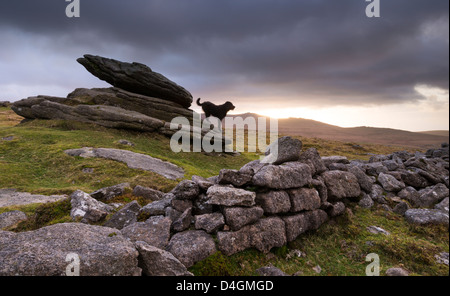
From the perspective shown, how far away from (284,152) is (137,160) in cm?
1758

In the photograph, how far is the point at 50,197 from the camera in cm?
1568

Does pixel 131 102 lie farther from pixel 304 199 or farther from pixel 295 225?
pixel 295 225

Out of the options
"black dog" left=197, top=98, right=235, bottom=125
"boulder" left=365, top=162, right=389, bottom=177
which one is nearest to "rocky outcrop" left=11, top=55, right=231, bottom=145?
"black dog" left=197, top=98, right=235, bottom=125

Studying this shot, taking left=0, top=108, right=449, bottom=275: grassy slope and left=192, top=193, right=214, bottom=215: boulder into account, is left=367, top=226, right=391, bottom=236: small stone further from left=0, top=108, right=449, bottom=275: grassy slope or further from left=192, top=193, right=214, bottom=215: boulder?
left=192, top=193, right=214, bottom=215: boulder

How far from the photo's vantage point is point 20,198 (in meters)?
15.3

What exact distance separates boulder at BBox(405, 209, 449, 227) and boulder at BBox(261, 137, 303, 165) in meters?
6.53

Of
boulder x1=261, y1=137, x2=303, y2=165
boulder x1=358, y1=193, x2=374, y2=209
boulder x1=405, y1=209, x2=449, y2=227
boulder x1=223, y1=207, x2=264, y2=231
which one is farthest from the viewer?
boulder x1=358, y1=193, x2=374, y2=209

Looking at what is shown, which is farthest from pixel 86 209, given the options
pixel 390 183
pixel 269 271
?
pixel 390 183

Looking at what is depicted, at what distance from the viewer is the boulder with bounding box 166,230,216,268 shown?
7.57 m

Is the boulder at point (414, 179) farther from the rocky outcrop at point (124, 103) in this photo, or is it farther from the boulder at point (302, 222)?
the rocky outcrop at point (124, 103)

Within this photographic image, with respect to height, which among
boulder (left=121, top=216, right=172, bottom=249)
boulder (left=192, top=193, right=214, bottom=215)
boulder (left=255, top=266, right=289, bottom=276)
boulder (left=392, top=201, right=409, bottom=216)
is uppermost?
boulder (left=192, top=193, right=214, bottom=215)
